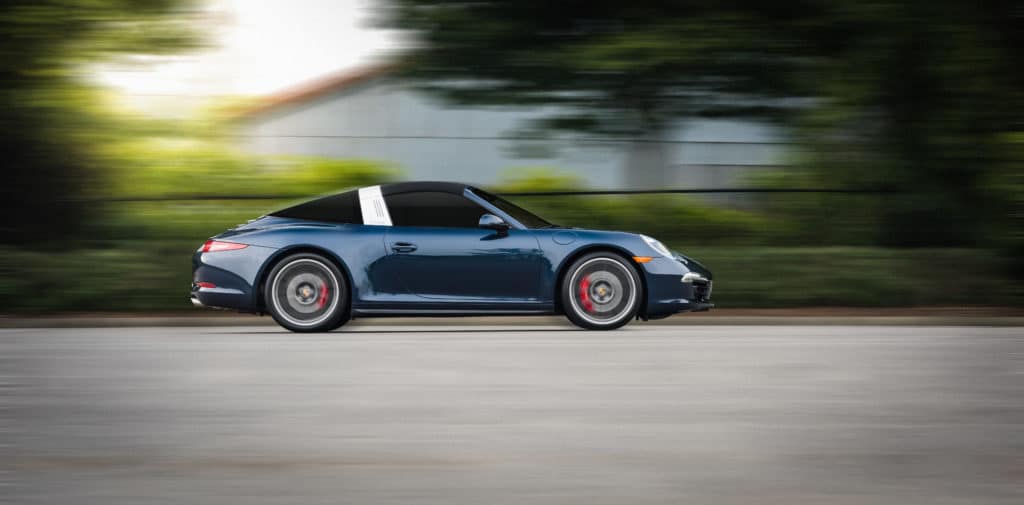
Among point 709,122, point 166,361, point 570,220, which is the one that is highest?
point 709,122

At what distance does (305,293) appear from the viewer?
1009cm

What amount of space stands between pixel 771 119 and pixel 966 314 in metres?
3.36

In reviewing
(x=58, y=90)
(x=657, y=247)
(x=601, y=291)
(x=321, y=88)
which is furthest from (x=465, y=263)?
(x=321, y=88)

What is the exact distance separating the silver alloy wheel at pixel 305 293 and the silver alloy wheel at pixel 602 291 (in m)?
1.94

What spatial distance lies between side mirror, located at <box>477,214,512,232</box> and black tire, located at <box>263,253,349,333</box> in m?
1.21

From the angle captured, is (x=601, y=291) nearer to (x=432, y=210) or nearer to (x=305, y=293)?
(x=432, y=210)

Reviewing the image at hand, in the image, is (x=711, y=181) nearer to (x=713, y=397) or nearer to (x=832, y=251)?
(x=832, y=251)

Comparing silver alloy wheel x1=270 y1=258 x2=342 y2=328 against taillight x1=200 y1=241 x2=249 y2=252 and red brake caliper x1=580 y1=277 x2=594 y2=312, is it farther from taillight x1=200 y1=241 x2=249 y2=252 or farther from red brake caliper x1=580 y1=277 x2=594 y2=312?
red brake caliper x1=580 y1=277 x2=594 y2=312

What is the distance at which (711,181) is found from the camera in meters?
15.5

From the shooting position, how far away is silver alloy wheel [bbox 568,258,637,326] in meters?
10.1

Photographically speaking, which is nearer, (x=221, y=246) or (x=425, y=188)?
(x=221, y=246)

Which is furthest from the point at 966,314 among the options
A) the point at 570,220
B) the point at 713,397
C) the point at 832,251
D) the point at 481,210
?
the point at 713,397

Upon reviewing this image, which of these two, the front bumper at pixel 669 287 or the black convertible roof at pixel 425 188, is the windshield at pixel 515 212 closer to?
the black convertible roof at pixel 425 188

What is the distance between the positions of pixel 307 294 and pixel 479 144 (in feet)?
21.7
